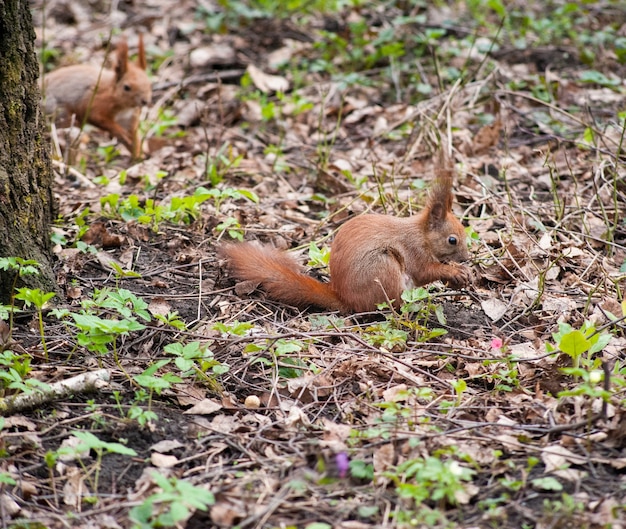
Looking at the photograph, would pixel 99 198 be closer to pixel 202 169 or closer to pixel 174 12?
pixel 202 169

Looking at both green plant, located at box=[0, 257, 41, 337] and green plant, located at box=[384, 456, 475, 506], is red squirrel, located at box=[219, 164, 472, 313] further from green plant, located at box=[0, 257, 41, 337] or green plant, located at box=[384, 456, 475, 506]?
green plant, located at box=[384, 456, 475, 506]

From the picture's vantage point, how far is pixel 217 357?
10.5 feet

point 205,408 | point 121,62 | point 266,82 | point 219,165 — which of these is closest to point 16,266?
point 205,408

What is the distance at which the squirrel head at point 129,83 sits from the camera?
6.46 meters

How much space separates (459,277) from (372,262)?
0.45 m

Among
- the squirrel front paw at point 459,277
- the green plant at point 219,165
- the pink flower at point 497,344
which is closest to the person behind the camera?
the pink flower at point 497,344

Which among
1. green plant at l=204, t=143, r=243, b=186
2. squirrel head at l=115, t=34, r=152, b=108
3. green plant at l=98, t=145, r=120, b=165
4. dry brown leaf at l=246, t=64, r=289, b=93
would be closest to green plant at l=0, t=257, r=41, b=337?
green plant at l=204, t=143, r=243, b=186

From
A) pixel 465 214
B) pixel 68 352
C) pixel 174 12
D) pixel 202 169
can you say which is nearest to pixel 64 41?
pixel 174 12

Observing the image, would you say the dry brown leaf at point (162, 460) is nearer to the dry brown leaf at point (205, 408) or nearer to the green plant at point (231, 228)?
the dry brown leaf at point (205, 408)

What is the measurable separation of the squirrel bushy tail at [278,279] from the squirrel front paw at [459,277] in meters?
0.57

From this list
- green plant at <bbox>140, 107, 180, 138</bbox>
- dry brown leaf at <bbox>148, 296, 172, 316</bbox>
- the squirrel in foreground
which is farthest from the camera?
the squirrel in foreground

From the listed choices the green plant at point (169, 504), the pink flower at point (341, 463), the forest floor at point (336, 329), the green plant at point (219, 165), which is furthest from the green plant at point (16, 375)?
the green plant at point (219, 165)

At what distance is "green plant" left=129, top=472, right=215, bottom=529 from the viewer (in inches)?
83.1

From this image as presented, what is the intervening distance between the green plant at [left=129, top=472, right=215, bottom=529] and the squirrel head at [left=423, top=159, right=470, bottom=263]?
207cm
